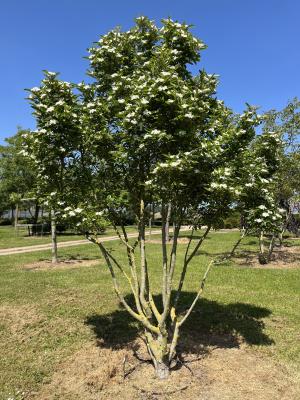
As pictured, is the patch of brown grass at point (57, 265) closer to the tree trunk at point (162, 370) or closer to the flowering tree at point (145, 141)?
the flowering tree at point (145, 141)

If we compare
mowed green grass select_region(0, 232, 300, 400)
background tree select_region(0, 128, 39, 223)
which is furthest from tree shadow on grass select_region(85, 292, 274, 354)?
background tree select_region(0, 128, 39, 223)

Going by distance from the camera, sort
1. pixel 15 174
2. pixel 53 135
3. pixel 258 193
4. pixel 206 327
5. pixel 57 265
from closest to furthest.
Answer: pixel 53 135 < pixel 258 193 < pixel 206 327 < pixel 57 265 < pixel 15 174

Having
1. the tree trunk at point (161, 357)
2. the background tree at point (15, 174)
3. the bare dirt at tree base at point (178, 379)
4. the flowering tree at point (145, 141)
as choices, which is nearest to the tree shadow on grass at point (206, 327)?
the bare dirt at tree base at point (178, 379)

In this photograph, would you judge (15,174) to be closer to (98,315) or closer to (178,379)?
(98,315)

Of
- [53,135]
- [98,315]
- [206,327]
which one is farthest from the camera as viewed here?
[98,315]

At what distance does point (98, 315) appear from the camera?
33.5ft

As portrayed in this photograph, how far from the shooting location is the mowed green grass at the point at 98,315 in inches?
316

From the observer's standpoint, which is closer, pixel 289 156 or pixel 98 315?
pixel 98 315

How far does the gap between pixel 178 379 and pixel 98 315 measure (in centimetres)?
378

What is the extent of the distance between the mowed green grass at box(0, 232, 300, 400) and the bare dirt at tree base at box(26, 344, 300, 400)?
398 millimetres

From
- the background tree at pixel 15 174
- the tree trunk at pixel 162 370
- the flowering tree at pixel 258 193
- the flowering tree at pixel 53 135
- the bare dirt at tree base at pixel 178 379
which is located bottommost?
the bare dirt at tree base at pixel 178 379

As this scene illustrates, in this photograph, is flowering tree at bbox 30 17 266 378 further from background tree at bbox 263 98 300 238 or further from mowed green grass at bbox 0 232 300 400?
background tree at bbox 263 98 300 238

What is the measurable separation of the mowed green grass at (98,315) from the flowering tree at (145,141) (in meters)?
1.45

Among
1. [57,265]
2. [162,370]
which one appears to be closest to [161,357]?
[162,370]
